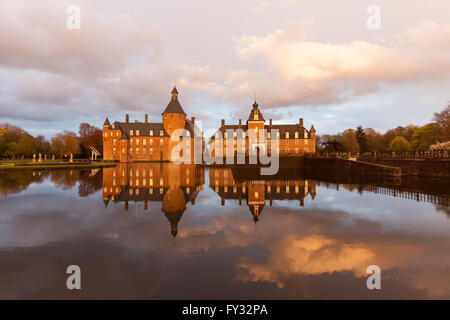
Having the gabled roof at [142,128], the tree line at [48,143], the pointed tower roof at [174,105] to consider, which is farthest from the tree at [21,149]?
the pointed tower roof at [174,105]

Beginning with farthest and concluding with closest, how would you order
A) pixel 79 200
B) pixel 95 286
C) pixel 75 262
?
1. pixel 79 200
2. pixel 75 262
3. pixel 95 286

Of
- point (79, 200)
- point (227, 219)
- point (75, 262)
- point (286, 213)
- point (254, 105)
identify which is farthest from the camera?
point (254, 105)

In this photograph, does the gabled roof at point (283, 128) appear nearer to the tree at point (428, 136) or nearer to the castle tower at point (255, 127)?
the castle tower at point (255, 127)

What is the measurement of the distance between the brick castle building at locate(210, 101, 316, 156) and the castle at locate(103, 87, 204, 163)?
10.3m

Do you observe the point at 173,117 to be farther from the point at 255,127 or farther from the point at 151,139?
the point at 255,127

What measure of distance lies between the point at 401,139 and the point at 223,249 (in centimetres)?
7658

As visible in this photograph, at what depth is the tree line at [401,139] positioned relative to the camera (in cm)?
4591

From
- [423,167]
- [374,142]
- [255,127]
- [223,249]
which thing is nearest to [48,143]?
[255,127]

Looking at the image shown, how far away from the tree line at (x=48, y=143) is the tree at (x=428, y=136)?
88.6m

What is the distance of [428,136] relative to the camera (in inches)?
2259

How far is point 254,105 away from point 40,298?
6638 centimetres
